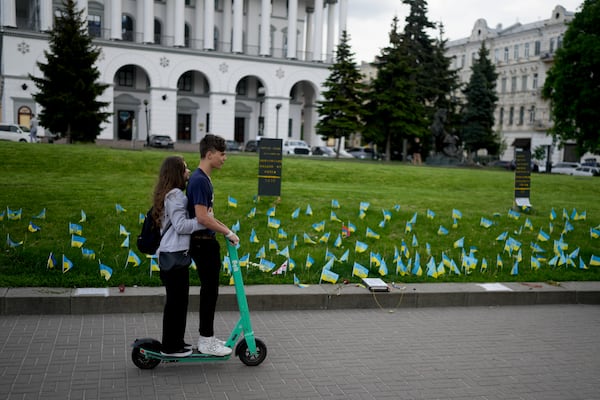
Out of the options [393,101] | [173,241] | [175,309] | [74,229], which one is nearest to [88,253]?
[74,229]

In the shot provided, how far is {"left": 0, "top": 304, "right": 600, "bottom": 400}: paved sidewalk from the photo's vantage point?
5316 millimetres

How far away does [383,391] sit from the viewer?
540 cm

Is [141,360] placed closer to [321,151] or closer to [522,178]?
[522,178]

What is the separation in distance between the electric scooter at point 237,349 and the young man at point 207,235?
0.29ft

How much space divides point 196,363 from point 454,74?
179 ft

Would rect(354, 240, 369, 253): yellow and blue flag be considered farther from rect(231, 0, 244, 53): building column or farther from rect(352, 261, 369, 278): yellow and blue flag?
rect(231, 0, 244, 53): building column

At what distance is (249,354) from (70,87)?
34.8m

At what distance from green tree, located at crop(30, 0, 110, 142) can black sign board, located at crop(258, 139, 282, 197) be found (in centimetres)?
2548

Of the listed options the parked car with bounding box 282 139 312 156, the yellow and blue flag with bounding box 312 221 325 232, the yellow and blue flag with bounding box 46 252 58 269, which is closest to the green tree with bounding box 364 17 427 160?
the parked car with bounding box 282 139 312 156

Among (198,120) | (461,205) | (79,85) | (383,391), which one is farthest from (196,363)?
(198,120)

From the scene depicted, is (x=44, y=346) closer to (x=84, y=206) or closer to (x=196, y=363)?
(x=196, y=363)

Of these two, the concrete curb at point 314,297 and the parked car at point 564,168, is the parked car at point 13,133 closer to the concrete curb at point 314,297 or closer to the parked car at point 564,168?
the concrete curb at point 314,297

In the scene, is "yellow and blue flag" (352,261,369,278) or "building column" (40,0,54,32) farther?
"building column" (40,0,54,32)

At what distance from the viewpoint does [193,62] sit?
194 ft
